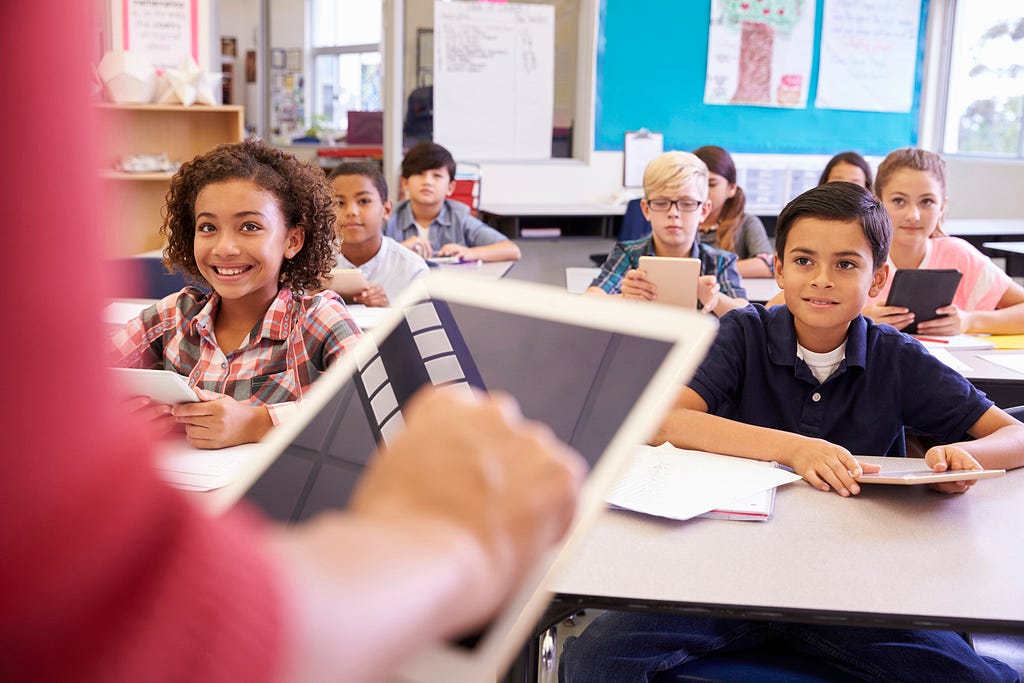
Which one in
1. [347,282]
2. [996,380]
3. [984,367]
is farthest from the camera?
[347,282]

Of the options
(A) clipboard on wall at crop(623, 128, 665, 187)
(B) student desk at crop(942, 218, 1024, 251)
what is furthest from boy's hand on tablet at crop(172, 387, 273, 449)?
Result: (A) clipboard on wall at crop(623, 128, 665, 187)

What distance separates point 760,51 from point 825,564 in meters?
6.40

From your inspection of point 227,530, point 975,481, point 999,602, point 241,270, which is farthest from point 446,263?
point 227,530

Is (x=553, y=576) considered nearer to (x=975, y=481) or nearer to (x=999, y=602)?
(x=999, y=602)

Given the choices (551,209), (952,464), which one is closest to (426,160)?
(551,209)

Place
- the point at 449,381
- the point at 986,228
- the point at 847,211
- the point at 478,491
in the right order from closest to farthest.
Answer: the point at 478,491
the point at 449,381
the point at 847,211
the point at 986,228

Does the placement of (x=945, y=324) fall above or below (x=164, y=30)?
below

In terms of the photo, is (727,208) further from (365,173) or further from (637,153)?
(637,153)

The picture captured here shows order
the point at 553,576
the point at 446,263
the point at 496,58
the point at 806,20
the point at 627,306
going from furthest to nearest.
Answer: the point at 806,20 → the point at 496,58 → the point at 446,263 → the point at 627,306 → the point at 553,576

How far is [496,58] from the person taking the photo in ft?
21.8

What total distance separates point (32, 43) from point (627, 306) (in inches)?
15.5

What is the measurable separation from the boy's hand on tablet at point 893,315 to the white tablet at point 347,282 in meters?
1.61

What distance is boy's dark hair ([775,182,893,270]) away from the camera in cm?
207

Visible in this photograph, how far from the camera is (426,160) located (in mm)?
4742
